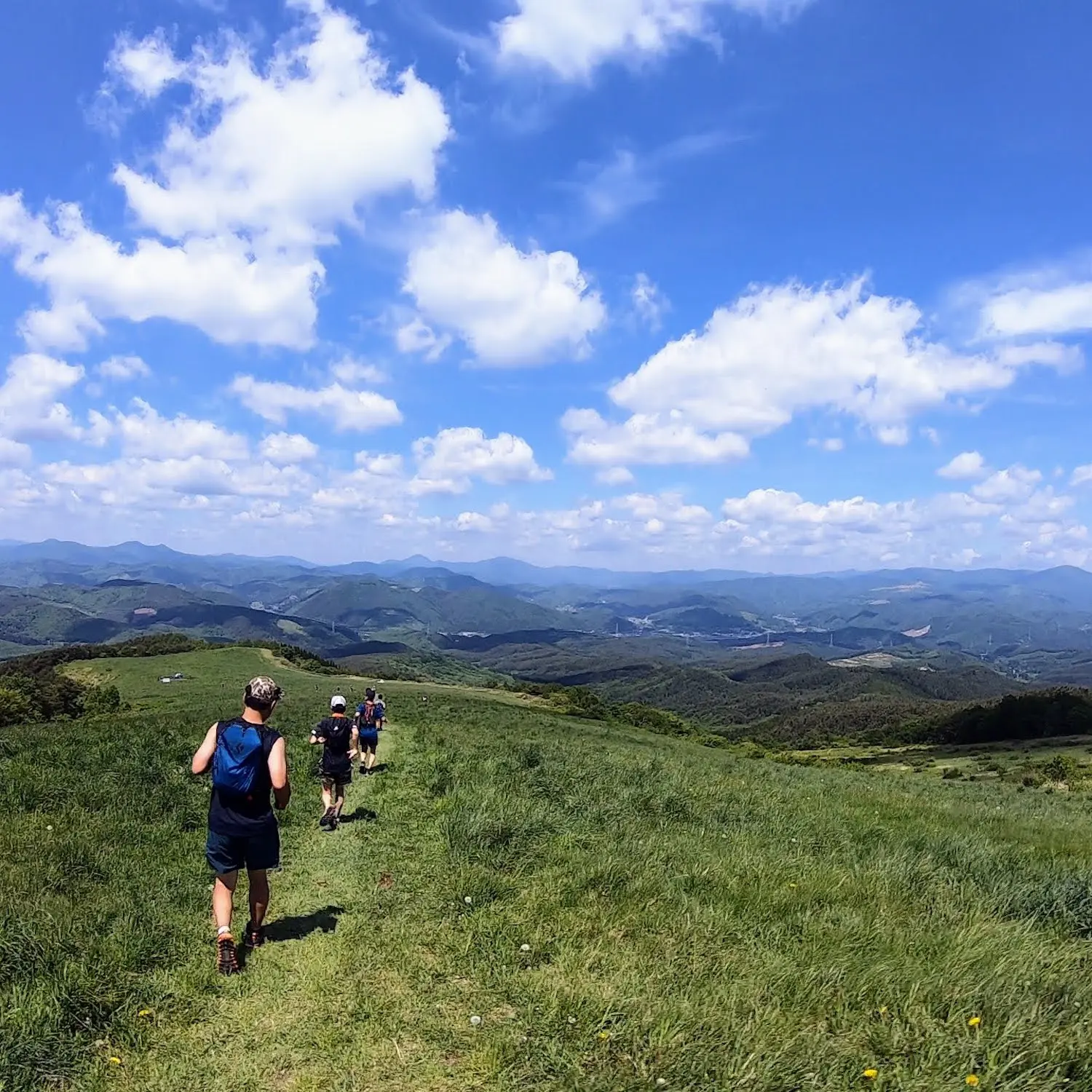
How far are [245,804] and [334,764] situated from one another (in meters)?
4.51

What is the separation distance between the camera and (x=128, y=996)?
17.7 feet

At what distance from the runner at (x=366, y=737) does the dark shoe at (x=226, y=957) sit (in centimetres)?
907

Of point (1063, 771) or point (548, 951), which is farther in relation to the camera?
point (1063, 771)

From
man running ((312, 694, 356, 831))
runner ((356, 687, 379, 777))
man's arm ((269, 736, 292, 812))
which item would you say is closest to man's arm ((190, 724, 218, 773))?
man's arm ((269, 736, 292, 812))

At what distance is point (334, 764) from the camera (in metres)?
11.0

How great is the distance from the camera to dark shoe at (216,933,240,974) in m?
5.94

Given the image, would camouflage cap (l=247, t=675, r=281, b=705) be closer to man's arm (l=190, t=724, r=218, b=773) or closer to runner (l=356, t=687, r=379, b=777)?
man's arm (l=190, t=724, r=218, b=773)

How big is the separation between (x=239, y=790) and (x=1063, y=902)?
808 centimetres

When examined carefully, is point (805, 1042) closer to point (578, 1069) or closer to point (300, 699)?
point (578, 1069)

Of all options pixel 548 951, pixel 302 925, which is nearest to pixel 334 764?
pixel 302 925

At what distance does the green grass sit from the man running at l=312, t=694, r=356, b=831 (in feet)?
1.08

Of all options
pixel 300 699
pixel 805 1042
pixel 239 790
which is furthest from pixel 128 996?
pixel 300 699

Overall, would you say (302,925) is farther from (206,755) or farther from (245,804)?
(206,755)

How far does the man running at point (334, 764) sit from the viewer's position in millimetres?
10773
